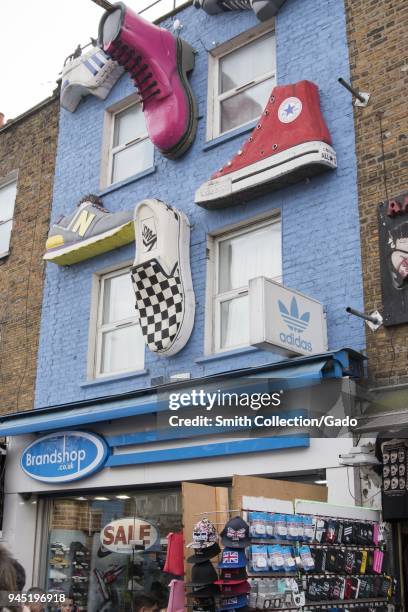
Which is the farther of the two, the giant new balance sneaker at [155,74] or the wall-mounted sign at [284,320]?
the giant new balance sneaker at [155,74]

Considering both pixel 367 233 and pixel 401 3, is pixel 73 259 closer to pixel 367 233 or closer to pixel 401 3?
pixel 367 233

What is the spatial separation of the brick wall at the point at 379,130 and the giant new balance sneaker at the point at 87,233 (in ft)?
11.8

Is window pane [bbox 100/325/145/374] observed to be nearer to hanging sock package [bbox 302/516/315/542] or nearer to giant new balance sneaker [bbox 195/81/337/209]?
giant new balance sneaker [bbox 195/81/337/209]

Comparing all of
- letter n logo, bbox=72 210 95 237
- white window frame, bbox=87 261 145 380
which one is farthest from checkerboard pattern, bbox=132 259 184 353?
letter n logo, bbox=72 210 95 237

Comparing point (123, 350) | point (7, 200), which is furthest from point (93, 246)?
point (7, 200)

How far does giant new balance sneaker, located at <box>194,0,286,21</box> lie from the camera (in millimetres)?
10414

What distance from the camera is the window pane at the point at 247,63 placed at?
10.9 metres

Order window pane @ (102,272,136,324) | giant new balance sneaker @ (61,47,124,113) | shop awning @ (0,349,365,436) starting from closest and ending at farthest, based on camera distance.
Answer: shop awning @ (0,349,365,436) < window pane @ (102,272,136,324) < giant new balance sneaker @ (61,47,124,113)

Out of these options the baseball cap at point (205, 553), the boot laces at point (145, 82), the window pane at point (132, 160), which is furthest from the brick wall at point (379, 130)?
the window pane at point (132, 160)

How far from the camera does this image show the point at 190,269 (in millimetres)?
10422

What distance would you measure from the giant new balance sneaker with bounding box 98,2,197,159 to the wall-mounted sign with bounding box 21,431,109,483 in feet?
13.9

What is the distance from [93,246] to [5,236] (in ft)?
11.3

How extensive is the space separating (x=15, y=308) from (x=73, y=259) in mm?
1822

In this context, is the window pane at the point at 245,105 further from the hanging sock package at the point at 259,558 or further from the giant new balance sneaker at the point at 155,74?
the hanging sock package at the point at 259,558
